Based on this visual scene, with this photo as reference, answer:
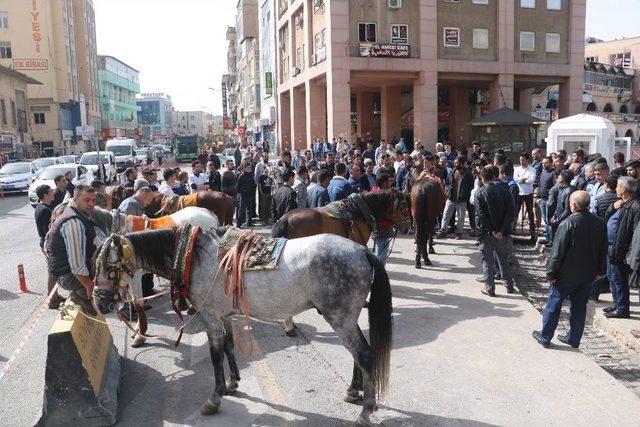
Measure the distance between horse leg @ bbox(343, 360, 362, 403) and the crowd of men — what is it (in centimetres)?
276

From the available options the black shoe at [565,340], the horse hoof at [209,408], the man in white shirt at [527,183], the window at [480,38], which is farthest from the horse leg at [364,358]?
the window at [480,38]

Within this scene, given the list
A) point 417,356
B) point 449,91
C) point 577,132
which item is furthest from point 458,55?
point 417,356

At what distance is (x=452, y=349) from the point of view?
6.74 metres

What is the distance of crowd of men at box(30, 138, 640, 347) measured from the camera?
20.1ft

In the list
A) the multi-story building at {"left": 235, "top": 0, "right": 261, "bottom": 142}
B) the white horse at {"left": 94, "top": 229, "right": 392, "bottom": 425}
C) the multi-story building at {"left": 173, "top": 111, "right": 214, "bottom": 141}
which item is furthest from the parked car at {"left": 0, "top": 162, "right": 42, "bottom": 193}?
the multi-story building at {"left": 173, "top": 111, "right": 214, "bottom": 141}

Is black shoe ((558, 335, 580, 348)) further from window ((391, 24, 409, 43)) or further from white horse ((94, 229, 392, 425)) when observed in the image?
window ((391, 24, 409, 43))

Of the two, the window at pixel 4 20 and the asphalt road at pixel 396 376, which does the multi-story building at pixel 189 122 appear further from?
the asphalt road at pixel 396 376

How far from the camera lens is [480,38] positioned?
31.9 m

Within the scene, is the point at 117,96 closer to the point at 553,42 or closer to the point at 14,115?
the point at 14,115

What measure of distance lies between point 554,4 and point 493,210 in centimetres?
2964

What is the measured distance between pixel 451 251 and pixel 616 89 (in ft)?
183

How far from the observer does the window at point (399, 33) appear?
99.9ft

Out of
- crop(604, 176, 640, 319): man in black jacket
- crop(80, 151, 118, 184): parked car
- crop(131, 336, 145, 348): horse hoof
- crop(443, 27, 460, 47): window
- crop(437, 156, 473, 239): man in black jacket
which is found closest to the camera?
crop(131, 336, 145, 348): horse hoof

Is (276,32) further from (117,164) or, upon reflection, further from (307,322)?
(307,322)
